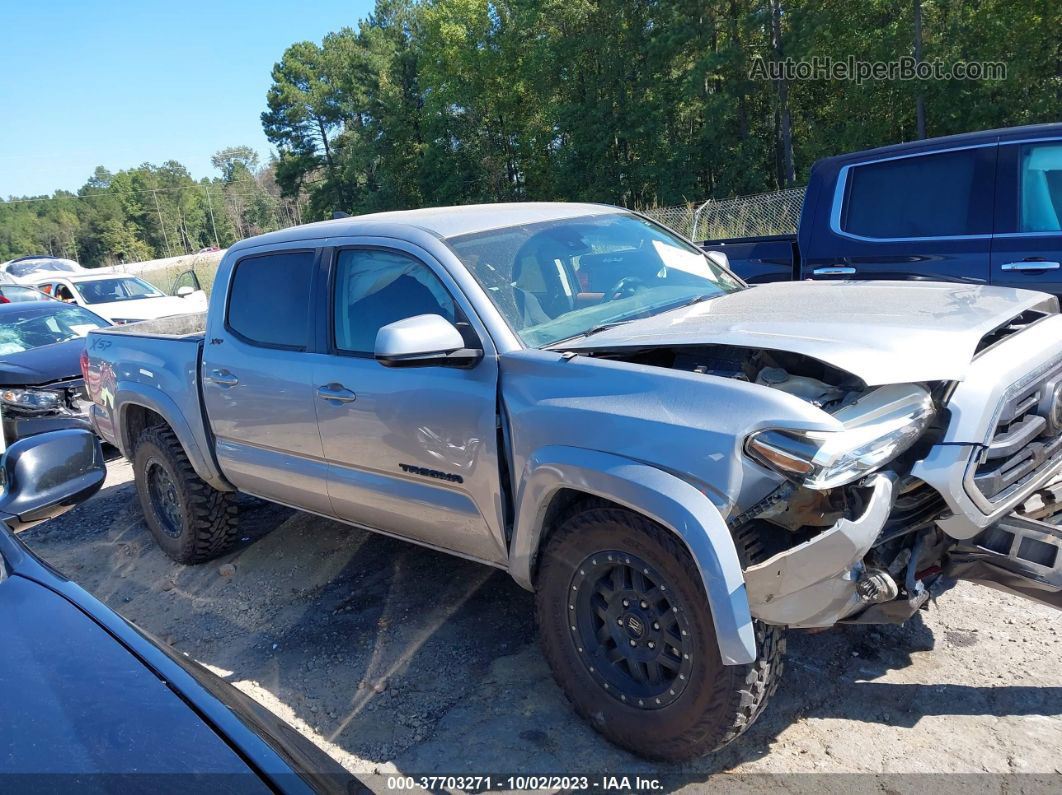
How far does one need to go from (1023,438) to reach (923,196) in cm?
327

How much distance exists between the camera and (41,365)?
7.96 metres

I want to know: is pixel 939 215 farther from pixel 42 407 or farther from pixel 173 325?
pixel 42 407

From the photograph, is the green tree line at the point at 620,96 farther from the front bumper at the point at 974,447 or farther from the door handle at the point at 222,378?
the door handle at the point at 222,378

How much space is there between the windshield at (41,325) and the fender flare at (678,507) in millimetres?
7445

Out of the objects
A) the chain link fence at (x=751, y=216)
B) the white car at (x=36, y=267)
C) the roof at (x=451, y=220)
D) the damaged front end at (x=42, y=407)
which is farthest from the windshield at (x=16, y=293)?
the roof at (x=451, y=220)

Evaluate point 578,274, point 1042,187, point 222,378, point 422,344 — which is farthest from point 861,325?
point 222,378

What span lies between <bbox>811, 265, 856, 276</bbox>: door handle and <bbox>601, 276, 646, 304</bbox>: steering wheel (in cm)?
253

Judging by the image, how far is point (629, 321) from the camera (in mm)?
3371

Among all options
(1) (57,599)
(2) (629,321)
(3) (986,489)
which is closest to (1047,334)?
(3) (986,489)

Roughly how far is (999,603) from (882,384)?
1862 millimetres

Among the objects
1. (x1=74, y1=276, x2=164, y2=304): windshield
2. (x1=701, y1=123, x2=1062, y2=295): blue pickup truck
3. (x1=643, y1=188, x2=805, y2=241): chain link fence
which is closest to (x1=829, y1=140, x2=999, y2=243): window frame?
(x1=701, y1=123, x2=1062, y2=295): blue pickup truck

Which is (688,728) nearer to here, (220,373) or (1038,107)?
(220,373)

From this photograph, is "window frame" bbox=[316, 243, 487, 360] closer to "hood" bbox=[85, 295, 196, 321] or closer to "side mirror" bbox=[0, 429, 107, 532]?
"side mirror" bbox=[0, 429, 107, 532]

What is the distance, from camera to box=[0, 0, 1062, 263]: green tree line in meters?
29.4
